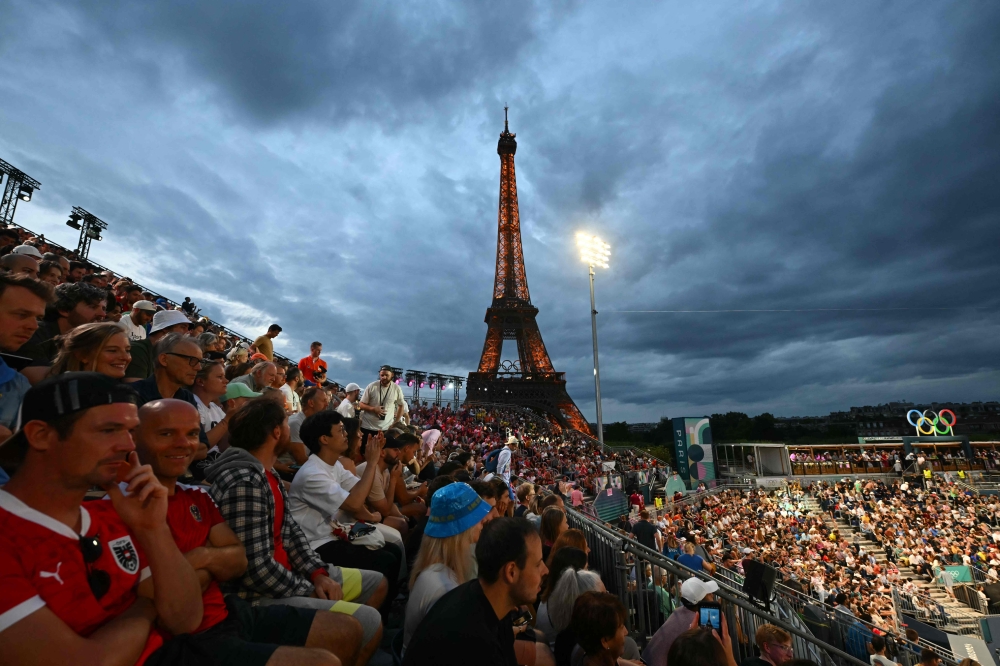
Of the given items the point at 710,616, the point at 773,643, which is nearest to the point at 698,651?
the point at 710,616

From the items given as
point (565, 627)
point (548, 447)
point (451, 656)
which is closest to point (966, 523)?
point (548, 447)

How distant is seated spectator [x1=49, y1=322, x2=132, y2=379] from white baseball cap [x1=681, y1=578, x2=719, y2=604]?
13.1 feet

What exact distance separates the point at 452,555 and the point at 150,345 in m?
3.71

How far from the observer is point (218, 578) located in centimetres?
208

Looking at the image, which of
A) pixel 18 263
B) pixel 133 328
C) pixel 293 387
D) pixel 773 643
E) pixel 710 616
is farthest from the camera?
pixel 293 387

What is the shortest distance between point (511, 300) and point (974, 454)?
116ft

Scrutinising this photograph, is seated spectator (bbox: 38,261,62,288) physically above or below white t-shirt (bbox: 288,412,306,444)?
above

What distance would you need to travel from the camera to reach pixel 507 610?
2164 millimetres

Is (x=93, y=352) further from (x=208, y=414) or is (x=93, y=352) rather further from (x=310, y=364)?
(x=310, y=364)

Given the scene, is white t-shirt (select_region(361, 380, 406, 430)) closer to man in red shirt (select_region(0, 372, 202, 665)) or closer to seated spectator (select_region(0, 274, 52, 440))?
seated spectator (select_region(0, 274, 52, 440))

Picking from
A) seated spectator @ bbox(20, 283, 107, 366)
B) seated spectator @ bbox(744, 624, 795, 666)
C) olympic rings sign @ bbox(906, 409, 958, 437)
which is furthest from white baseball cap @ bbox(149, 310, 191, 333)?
olympic rings sign @ bbox(906, 409, 958, 437)

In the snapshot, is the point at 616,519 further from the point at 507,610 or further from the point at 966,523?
the point at 507,610

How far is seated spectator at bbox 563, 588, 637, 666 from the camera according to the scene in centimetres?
278

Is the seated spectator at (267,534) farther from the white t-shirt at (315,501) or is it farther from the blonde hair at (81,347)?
the blonde hair at (81,347)
